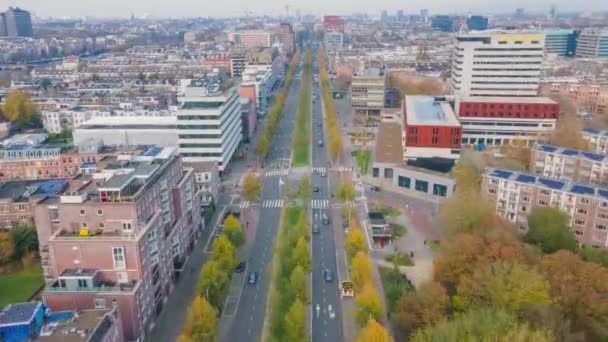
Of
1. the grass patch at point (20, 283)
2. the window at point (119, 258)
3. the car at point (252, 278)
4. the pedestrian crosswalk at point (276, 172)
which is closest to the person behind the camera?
the window at point (119, 258)

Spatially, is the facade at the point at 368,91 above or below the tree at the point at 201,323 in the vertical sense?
above

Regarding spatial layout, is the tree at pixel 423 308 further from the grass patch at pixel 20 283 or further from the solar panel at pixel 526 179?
the grass patch at pixel 20 283

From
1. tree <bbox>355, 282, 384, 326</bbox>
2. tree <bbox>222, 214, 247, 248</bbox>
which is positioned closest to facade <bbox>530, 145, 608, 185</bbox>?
tree <bbox>355, 282, 384, 326</bbox>

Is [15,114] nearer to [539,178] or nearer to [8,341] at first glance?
[8,341]

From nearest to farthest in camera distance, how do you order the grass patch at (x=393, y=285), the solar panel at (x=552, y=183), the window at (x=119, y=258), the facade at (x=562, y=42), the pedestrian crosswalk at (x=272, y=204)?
1. the window at (x=119, y=258)
2. the grass patch at (x=393, y=285)
3. the solar panel at (x=552, y=183)
4. the pedestrian crosswalk at (x=272, y=204)
5. the facade at (x=562, y=42)

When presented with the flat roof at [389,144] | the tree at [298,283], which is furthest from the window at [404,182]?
the tree at [298,283]

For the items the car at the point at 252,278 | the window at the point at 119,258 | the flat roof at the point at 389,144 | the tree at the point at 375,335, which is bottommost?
the car at the point at 252,278

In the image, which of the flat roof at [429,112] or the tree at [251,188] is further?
the flat roof at [429,112]
